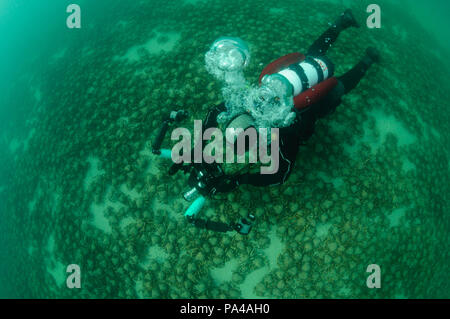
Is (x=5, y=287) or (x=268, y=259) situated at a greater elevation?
(x=268, y=259)

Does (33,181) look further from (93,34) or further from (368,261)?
(368,261)

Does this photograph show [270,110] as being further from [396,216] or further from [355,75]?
[396,216]

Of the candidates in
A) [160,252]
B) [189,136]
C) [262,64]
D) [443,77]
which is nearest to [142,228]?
[160,252]

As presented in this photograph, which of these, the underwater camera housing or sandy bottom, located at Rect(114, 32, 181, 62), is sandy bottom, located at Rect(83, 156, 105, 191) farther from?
sandy bottom, located at Rect(114, 32, 181, 62)

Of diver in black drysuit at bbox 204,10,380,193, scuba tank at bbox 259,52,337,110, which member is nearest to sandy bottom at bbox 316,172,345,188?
diver in black drysuit at bbox 204,10,380,193

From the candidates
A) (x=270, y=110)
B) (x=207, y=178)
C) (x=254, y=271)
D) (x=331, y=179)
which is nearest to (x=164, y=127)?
(x=207, y=178)

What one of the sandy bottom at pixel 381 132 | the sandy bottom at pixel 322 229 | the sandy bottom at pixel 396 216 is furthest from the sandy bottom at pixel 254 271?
the sandy bottom at pixel 381 132
